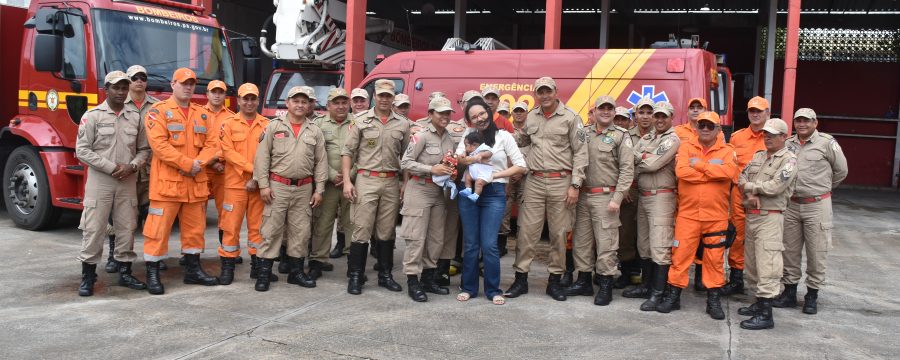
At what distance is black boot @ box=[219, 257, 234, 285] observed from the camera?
569cm

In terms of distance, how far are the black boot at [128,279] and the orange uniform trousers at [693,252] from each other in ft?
13.3

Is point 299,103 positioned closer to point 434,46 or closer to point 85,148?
point 85,148

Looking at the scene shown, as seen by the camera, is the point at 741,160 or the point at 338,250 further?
the point at 338,250

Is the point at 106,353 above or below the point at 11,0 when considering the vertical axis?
below

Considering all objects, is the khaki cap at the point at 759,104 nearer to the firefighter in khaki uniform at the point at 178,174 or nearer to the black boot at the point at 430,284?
the black boot at the point at 430,284

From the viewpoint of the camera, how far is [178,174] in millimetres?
5402

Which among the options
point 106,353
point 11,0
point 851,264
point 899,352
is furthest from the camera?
point 11,0

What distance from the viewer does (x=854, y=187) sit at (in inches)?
688

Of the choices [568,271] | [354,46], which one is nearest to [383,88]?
[568,271]

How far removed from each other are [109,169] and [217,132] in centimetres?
89

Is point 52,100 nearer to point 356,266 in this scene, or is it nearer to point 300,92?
point 300,92

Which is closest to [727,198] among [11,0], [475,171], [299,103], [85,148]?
[475,171]

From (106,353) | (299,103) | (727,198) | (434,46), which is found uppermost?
(434,46)

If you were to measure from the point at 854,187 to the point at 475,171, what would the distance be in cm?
1583
